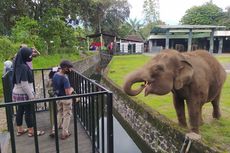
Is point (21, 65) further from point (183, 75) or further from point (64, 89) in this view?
point (183, 75)

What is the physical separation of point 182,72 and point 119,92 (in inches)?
232

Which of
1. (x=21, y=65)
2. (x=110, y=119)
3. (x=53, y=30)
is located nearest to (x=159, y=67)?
(x=110, y=119)

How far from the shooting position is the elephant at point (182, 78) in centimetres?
441

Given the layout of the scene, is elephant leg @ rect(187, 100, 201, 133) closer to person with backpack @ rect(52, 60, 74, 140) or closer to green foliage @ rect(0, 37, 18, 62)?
person with backpack @ rect(52, 60, 74, 140)

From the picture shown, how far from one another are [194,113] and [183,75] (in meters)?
0.89

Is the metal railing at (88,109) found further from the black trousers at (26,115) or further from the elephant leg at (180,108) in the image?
the elephant leg at (180,108)

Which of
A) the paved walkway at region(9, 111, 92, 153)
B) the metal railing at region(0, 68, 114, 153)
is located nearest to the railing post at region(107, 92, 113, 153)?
the metal railing at region(0, 68, 114, 153)

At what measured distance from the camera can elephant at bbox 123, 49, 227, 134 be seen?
14.5 ft

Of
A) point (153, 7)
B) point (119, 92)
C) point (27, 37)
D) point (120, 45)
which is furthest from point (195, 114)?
point (153, 7)

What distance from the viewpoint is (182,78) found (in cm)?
467

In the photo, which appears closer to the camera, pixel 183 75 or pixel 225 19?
pixel 183 75

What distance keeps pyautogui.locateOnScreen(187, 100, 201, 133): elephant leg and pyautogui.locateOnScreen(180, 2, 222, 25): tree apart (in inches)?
1664

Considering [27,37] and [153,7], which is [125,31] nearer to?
[153,7]

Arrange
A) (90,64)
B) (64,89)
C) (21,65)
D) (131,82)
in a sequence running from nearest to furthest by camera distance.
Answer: (131,82) → (21,65) → (64,89) → (90,64)
